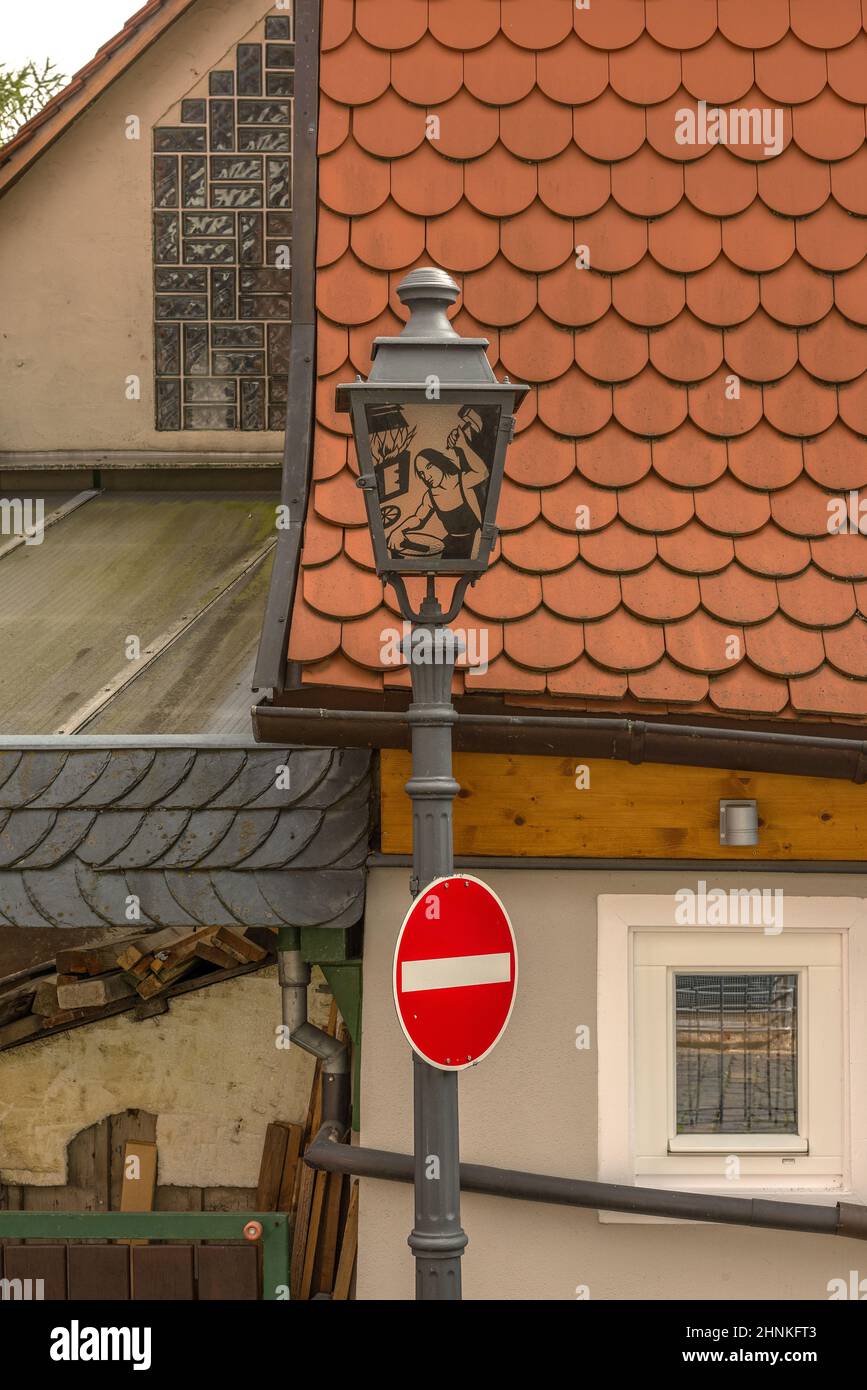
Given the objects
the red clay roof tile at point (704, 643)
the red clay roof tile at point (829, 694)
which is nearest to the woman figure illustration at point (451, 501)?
the red clay roof tile at point (704, 643)

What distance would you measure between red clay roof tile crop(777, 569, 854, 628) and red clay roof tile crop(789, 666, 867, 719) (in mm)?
172

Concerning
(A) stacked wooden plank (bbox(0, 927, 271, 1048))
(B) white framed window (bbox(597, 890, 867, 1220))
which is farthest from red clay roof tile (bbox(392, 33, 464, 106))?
(A) stacked wooden plank (bbox(0, 927, 271, 1048))

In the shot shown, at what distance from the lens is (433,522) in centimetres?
397

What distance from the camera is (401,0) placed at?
568cm

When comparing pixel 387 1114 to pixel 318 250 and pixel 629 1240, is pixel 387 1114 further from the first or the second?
pixel 318 250

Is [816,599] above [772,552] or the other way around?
the other way around

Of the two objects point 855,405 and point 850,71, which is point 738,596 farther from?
point 850,71

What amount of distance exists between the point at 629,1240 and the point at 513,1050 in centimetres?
70

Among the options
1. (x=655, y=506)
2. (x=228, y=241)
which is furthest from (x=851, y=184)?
(x=228, y=241)

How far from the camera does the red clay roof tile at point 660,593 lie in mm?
5102

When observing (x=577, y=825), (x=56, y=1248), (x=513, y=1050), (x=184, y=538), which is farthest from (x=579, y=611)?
(x=56, y=1248)

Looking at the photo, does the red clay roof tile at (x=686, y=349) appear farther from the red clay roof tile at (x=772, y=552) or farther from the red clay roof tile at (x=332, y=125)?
the red clay roof tile at (x=332, y=125)

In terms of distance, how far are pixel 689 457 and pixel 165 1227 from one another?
346cm

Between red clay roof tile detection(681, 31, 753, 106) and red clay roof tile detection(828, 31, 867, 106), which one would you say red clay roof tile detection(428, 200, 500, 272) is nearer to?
red clay roof tile detection(681, 31, 753, 106)
